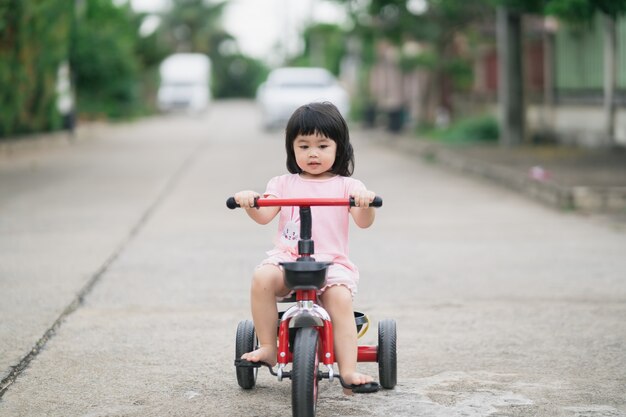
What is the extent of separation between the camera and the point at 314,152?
185 inches

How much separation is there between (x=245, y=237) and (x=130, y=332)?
13.0 ft

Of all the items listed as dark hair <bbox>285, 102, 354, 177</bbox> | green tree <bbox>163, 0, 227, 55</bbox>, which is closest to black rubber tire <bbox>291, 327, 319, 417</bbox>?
dark hair <bbox>285, 102, 354, 177</bbox>

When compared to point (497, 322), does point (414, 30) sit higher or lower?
higher

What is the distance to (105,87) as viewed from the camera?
32844 mm

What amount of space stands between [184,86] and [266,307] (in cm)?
Answer: 5068

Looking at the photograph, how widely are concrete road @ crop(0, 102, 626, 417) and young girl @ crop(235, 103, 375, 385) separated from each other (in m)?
0.29

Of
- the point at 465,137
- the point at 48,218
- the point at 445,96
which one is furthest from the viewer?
the point at 445,96

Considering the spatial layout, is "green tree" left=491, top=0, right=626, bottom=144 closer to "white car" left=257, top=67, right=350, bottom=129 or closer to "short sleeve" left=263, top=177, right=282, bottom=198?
"short sleeve" left=263, top=177, right=282, bottom=198

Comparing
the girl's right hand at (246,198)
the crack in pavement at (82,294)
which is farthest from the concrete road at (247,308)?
the girl's right hand at (246,198)

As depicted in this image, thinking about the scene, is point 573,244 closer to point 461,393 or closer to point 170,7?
point 461,393

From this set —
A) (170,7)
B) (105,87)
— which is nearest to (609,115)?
(105,87)

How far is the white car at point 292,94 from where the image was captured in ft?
104

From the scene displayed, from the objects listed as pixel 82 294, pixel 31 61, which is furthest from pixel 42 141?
pixel 82 294

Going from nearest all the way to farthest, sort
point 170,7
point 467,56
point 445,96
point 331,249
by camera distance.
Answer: point 331,249 → point 467,56 → point 445,96 → point 170,7
